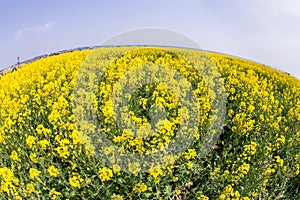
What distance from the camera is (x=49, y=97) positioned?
5.55m

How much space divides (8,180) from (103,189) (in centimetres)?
96

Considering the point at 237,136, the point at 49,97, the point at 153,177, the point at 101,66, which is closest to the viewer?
the point at 153,177

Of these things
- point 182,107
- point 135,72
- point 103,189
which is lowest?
point 103,189

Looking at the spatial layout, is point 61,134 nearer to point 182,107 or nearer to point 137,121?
point 137,121

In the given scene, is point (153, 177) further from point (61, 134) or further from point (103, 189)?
point (61, 134)

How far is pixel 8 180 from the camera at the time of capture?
12.6ft

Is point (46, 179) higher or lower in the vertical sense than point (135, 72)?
lower

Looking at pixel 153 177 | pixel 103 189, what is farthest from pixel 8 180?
pixel 153 177

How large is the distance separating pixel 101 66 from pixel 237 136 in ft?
15.0

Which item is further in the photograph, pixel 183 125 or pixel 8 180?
pixel 183 125

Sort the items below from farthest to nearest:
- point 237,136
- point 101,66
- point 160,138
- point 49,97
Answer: point 101,66 < point 49,97 < point 237,136 < point 160,138

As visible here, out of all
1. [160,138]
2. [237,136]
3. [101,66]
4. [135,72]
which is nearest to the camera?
[160,138]

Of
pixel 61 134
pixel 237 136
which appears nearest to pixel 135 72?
pixel 237 136

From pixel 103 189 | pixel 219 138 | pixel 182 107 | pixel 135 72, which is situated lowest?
pixel 103 189
